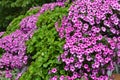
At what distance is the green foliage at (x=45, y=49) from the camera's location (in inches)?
186

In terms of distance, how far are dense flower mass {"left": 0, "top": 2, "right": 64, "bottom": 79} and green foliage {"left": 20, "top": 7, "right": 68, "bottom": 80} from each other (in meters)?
0.19

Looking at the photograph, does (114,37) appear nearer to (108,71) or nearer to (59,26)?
(108,71)

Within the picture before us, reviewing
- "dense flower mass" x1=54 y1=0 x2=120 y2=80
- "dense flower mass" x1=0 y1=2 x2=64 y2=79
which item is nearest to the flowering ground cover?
"dense flower mass" x1=54 y1=0 x2=120 y2=80

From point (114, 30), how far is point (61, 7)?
131 centimetres

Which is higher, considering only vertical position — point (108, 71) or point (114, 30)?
point (114, 30)

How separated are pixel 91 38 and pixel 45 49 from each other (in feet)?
2.16

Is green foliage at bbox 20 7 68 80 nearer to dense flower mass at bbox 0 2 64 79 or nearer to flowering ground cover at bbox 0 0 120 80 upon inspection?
flowering ground cover at bbox 0 0 120 80

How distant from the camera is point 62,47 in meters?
4.70

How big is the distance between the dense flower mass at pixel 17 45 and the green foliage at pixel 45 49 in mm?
188

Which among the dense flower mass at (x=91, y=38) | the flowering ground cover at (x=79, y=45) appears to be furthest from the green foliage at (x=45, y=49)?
the dense flower mass at (x=91, y=38)

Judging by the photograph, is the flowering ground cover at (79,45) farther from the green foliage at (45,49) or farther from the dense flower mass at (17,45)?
the dense flower mass at (17,45)

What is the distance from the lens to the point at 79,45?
15.0 feet

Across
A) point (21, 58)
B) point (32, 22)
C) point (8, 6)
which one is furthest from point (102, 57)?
point (8, 6)

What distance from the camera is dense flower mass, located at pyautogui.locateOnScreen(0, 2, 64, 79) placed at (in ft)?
17.9
